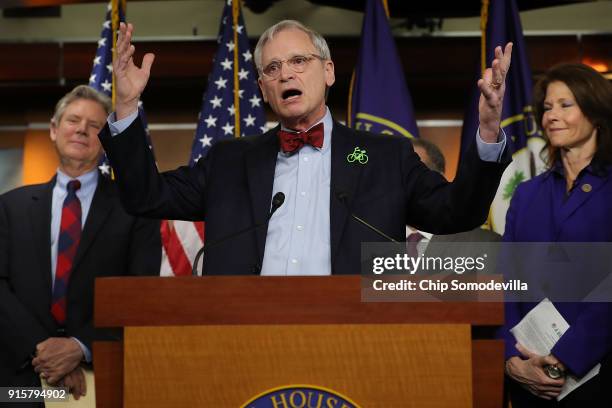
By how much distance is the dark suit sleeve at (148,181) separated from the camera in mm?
2016

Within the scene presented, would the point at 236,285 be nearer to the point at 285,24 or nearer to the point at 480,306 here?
the point at 480,306

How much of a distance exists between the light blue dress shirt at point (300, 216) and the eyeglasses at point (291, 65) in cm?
21

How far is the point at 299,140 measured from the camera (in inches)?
87.4

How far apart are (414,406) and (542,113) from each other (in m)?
1.75

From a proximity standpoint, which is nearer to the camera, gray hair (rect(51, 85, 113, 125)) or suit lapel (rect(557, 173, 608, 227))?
suit lapel (rect(557, 173, 608, 227))

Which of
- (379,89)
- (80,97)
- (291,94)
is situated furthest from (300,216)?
(379,89)

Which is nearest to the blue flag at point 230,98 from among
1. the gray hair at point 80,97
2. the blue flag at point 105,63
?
the blue flag at point 105,63

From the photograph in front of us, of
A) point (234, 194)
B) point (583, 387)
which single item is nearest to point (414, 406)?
point (234, 194)

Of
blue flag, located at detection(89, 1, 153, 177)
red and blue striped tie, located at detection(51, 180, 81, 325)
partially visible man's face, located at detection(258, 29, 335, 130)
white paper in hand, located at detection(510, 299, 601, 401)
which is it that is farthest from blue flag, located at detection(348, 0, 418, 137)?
partially visible man's face, located at detection(258, 29, 335, 130)

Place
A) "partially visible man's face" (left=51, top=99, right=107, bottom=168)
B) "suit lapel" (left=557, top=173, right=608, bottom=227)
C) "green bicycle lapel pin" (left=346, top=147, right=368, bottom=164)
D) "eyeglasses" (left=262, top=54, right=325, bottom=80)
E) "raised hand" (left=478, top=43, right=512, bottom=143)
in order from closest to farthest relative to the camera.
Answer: "raised hand" (left=478, top=43, right=512, bottom=143) → "green bicycle lapel pin" (left=346, top=147, right=368, bottom=164) → "eyeglasses" (left=262, top=54, right=325, bottom=80) → "suit lapel" (left=557, top=173, right=608, bottom=227) → "partially visible man's face" (left=51, top=99, right=107, bottom=168)

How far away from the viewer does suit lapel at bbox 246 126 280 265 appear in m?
2.06

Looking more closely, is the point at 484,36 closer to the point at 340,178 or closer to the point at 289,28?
the point at 289,28

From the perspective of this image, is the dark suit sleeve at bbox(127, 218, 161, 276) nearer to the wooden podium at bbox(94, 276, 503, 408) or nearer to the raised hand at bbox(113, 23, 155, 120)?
the raised hand at bbox(113, 23, 155, 120)

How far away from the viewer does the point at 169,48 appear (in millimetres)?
5105
